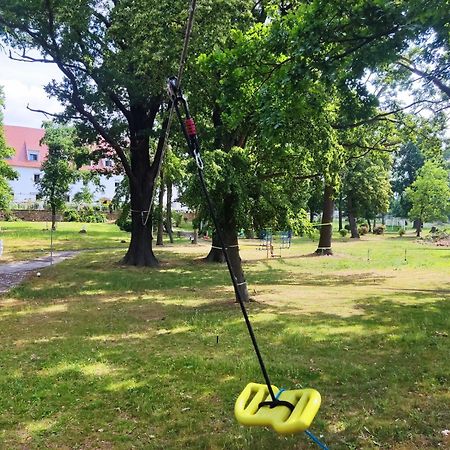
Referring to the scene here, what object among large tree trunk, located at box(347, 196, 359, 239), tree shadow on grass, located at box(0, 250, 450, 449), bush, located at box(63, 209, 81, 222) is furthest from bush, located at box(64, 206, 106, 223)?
tree shadow on grass, located at box(0, 250, 450, 449)

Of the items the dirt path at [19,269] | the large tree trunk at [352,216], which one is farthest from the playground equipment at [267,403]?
the large tree trunk at [352,216]

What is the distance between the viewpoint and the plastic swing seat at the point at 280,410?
3.13 meters

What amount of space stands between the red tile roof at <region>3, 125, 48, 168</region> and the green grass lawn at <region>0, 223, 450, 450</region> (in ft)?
158

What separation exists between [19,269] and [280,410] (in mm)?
14964

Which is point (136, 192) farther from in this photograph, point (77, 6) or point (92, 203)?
point (92, 203)

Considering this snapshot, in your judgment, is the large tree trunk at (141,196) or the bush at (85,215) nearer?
the large tree trunk at (141,196)

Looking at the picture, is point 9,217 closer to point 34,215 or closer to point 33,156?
point 34,215

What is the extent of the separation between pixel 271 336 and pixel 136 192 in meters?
12.1

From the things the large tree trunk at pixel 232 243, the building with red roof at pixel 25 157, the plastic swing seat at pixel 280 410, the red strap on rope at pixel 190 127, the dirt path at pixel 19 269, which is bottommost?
the dirt path at pixel 19 269

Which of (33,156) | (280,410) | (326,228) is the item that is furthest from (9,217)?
(280,410)

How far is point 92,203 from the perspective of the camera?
48438 millimetres

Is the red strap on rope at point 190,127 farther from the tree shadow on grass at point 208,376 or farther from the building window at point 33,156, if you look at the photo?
the building window at point 33,156

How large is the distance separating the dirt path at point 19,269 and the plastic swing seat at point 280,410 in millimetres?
10280

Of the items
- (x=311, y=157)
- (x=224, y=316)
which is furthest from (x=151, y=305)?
(x=311, y=157)
